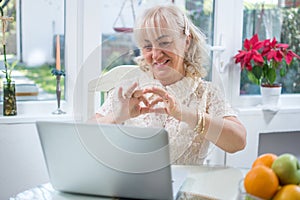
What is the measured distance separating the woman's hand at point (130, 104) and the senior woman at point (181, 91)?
18mm

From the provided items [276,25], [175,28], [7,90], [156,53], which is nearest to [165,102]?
[156,53]

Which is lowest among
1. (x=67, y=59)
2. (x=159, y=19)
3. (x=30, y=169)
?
(x=30, y=169)

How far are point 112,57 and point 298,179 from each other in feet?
3.42

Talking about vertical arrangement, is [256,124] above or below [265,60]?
below

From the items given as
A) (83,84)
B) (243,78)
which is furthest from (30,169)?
(243,78)

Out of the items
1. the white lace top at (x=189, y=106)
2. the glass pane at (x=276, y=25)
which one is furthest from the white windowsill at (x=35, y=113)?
the glass pane at (x=276, y=25)

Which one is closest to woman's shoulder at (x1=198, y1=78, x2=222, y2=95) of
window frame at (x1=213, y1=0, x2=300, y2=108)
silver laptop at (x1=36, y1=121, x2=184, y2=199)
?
silver laptop at (x1=36, y1=121, x2=184, y2=199)

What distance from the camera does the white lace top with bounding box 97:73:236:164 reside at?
1.59 metres

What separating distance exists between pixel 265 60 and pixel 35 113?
1337mm

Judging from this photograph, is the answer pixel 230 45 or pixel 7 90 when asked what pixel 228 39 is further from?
pixel 7 90

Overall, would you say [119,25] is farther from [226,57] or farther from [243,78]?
[243,78]

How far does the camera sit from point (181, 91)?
1.67 m

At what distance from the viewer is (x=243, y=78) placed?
274 centimetres

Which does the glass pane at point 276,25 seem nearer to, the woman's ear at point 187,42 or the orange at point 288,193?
the woman's ear at point 187,42
